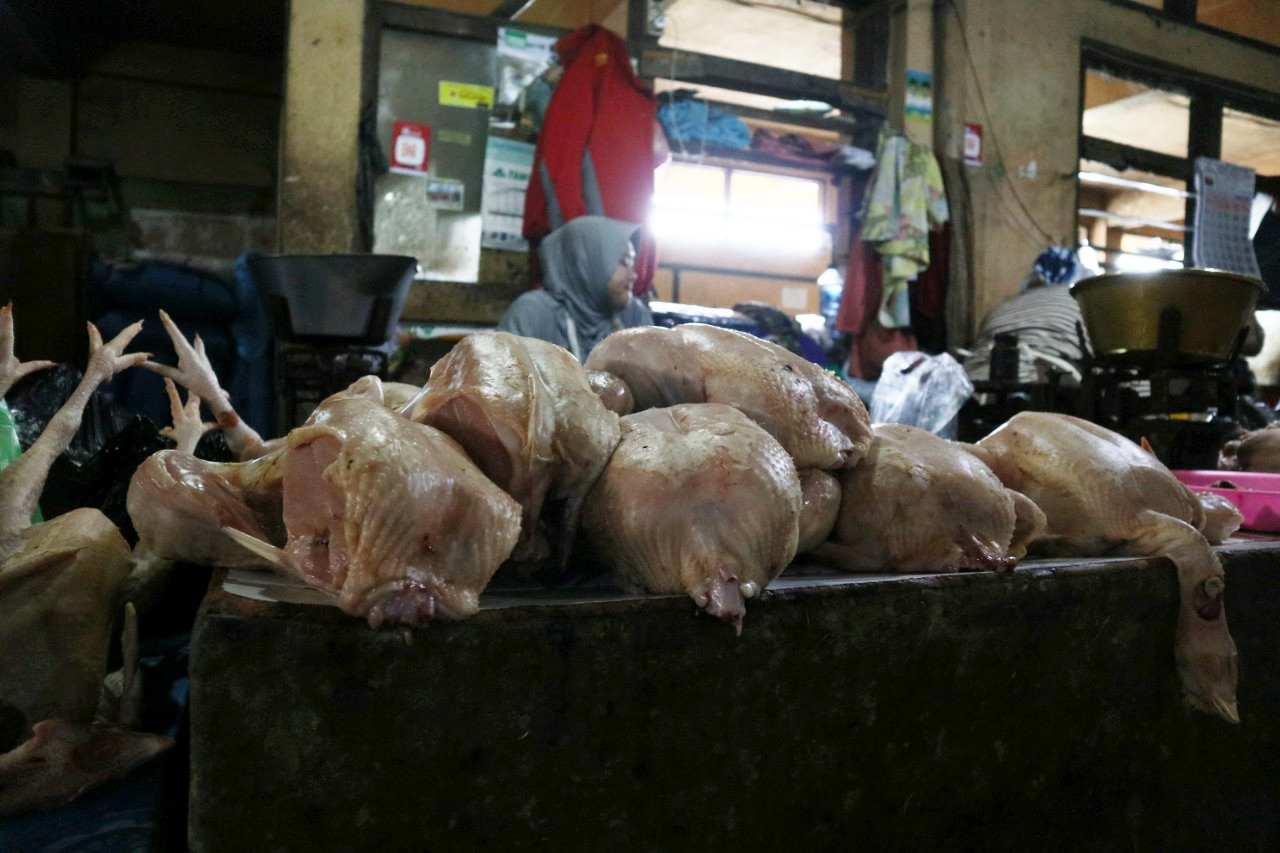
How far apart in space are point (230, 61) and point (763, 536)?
980cm

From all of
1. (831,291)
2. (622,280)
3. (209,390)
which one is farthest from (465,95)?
(209,390)

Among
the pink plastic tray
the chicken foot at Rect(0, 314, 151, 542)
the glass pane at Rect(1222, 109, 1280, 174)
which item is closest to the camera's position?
the chicken foot at Rect(0, 314, 151, 542)

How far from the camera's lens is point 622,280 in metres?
5.04

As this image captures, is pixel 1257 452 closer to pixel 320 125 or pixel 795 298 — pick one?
pixel 320 125

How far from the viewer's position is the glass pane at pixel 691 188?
8891 mm

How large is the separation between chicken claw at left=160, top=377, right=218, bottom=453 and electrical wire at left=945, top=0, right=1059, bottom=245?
23.8 feet

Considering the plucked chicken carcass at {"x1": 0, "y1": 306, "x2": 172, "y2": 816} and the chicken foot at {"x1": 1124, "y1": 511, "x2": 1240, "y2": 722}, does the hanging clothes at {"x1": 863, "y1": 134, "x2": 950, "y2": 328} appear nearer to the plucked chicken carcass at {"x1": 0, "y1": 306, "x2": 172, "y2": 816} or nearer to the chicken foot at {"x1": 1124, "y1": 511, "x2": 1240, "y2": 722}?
the chicken foot at {"x1": 1124, "y1": 511, "x2": 1240, "y2": 722}

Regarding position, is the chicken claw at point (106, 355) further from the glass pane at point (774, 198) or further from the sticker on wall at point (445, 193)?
the glass pane at point (774, 198)

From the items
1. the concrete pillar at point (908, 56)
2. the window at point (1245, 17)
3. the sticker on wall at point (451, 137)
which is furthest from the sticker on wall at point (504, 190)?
the window at point (1245, 17)

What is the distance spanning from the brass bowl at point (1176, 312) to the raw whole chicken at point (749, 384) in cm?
212

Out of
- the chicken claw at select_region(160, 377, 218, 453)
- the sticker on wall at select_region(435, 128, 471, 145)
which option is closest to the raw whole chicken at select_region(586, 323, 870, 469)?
the chicken claw at select_region(160, 377, 218, 453)

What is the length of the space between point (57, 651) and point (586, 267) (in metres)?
3.85

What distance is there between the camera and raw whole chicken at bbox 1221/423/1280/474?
2955 millimetres

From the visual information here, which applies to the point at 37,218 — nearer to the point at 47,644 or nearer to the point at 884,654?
the point at 47,644
